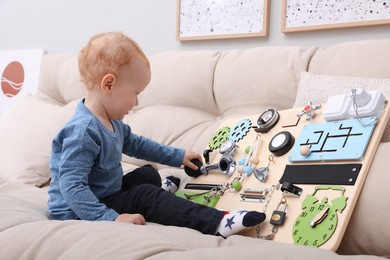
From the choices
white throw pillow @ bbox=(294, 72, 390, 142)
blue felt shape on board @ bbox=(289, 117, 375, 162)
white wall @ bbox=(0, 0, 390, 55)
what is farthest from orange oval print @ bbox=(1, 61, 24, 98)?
blue felt shape on board @ bbox=(289, 117, 375, 162)

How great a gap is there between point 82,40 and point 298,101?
1.52 metres

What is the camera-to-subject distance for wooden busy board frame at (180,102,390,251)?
3.05 feet

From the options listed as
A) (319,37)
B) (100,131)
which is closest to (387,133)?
(100,131)

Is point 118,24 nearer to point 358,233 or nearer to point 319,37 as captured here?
point 319,37

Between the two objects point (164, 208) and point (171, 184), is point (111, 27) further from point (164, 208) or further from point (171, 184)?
point (164, 208)

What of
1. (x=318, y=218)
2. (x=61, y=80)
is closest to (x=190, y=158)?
(x=318, y=218)

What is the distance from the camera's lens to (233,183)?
1200 mm

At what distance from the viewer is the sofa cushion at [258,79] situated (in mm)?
1466

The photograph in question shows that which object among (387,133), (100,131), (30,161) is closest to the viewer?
(387,133)

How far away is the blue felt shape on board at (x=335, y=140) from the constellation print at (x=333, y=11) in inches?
24.8

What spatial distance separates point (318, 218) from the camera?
94 centimetres

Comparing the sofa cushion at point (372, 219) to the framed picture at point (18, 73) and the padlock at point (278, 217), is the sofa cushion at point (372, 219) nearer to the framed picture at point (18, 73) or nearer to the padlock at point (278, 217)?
the padlock at point (278, 217)

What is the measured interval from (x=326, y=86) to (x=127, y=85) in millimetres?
503

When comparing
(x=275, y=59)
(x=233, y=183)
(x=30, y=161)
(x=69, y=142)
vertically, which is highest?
(x=275, y=59)
